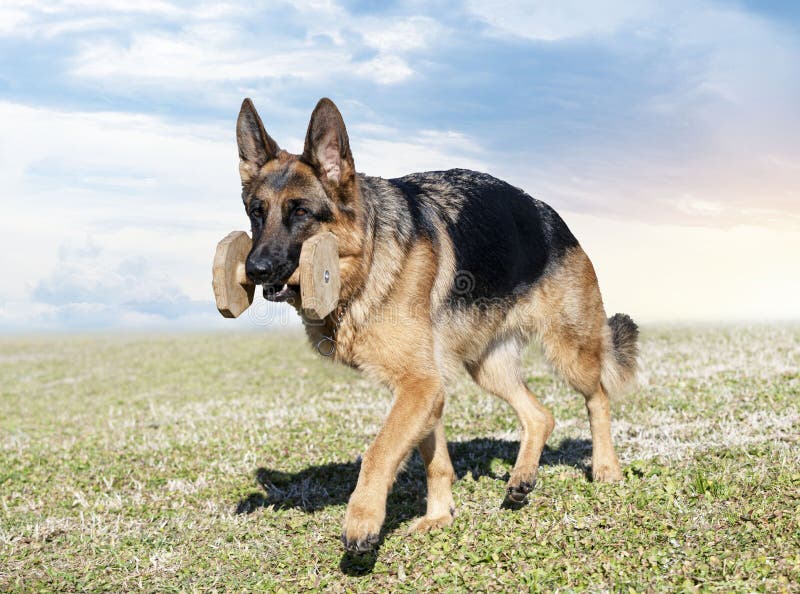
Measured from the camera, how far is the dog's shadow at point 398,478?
25.2ft

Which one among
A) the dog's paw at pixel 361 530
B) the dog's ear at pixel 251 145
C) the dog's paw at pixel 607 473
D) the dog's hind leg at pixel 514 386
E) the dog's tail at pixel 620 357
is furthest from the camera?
the dog's tail at pixel 620 357

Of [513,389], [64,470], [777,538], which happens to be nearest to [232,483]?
[64,470]

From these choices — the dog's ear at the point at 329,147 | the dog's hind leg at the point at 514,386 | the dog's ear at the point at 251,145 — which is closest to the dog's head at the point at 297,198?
the dog's ear at the point at 329,147

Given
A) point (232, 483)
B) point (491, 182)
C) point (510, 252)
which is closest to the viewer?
point (510, 252)

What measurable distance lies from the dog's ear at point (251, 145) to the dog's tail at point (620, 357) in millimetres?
4169

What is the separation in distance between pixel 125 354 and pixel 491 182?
74.4 ft

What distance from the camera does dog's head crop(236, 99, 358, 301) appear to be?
5.64m

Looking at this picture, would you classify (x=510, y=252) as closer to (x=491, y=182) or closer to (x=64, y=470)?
(x=491, y=182)

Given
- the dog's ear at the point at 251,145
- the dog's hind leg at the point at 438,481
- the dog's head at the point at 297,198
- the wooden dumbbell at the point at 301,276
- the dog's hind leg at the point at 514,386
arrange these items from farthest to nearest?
the dog's hind leg at the point at 514,386
the dog's hind leg at the point at 438,481
the dog's ear at the point at 251,145
the dog's head at the point at 297,198
the wooden dumbbell at the point at 301,276

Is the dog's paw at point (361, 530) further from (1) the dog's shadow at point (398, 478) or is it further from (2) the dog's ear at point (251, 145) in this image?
(2) the dog's ear at point (251, 145)

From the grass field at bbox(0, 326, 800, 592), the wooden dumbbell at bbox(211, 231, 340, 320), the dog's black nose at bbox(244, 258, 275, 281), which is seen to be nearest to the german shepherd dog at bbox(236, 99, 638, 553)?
the dog's black nose at bbox(244, 258, 275, 281)

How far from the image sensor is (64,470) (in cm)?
1005

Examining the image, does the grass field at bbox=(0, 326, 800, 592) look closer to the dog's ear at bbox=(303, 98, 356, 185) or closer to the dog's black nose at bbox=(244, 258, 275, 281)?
the dog's black nose at bbox=(244, 258, 275, 281)

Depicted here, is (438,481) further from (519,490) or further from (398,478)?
(398,478)
